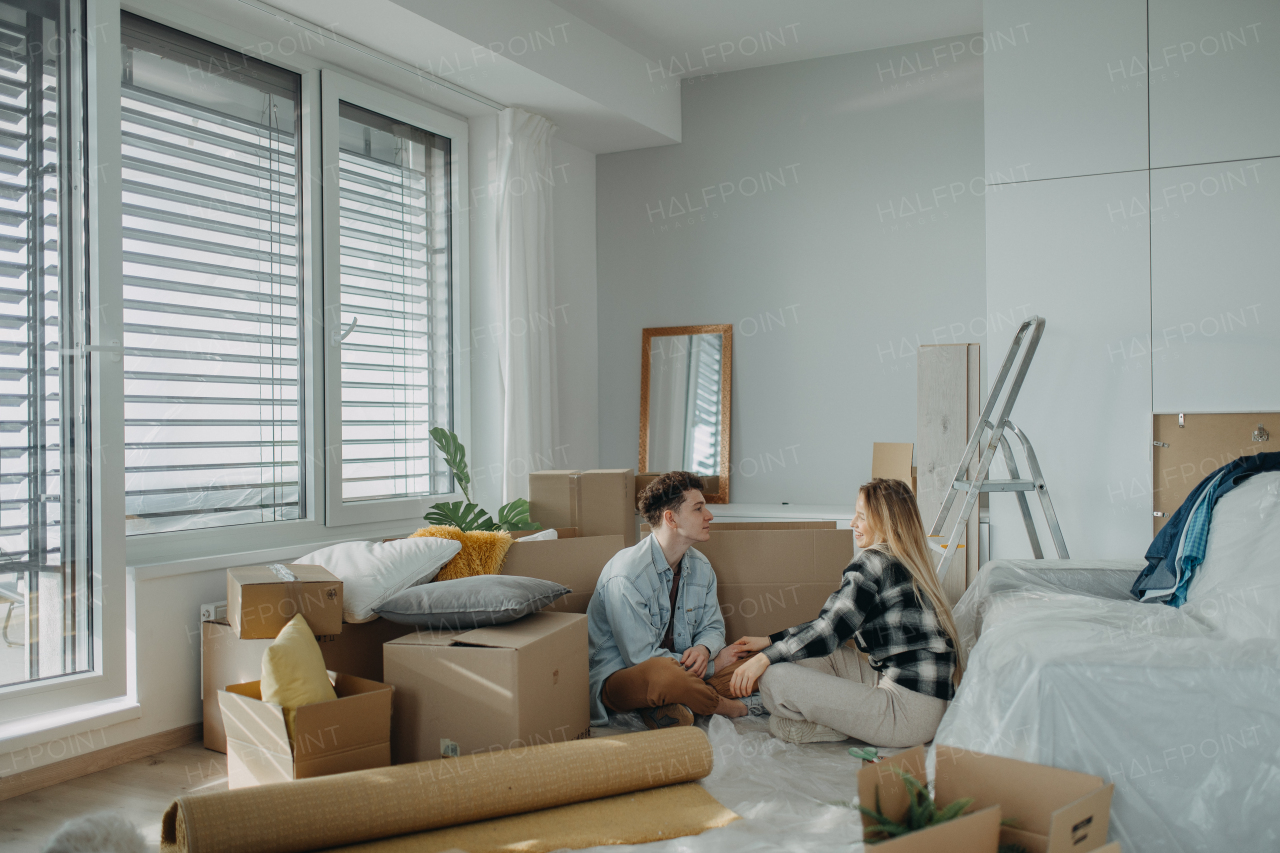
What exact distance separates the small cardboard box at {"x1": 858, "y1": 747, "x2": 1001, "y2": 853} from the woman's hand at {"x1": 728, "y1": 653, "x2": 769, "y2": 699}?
924 mm

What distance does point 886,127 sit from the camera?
437 cm

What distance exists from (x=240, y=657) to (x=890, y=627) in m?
1.84

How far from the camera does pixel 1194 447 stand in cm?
341

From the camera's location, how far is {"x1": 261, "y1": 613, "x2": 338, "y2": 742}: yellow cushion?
2133 mm

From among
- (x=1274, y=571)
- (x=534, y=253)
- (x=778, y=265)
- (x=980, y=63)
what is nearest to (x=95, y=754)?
(x=534, y=253)

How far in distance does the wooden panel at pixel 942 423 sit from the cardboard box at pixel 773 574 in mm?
722

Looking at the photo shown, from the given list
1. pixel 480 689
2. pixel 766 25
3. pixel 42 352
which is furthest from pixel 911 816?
pixel 766 25

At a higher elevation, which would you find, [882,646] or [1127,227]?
[1127,227]

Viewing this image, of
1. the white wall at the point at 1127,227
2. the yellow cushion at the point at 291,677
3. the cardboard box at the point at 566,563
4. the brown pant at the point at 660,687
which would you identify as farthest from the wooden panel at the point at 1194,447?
the yellow cushion at the point at 291,677

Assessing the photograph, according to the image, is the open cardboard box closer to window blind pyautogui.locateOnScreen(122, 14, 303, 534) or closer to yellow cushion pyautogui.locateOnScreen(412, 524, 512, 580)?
yellow cushion pyautogui.locateOnScreen(412, 524, 512, 580)

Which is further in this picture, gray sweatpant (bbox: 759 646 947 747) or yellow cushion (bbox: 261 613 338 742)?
gray sweatpant (bbox: 759 646 947 747)

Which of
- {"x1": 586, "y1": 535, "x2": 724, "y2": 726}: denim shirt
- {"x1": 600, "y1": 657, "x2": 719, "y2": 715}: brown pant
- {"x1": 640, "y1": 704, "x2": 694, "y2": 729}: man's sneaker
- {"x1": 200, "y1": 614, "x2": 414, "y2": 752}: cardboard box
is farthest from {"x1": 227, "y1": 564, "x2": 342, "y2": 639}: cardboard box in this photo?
{"x1": 640, "y1": 704, "x2": 694, "y2": 729}: man's sneaker

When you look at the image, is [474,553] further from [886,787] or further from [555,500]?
[886,787]

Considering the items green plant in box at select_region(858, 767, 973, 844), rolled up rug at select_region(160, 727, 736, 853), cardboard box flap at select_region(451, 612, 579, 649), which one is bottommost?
rolled up rug at select_region(160, 727, 736, 853)
